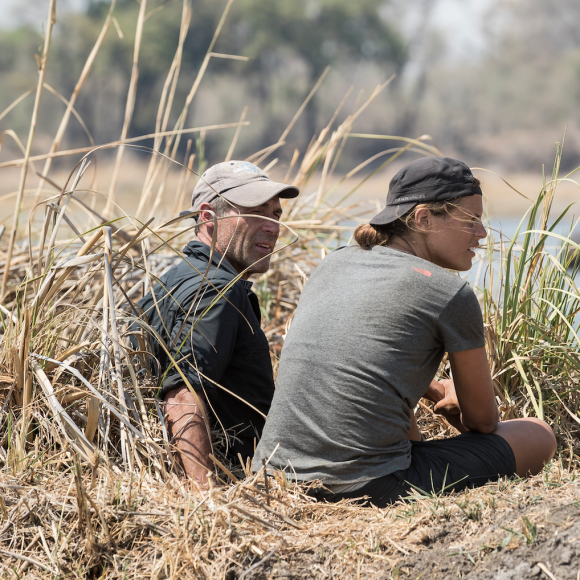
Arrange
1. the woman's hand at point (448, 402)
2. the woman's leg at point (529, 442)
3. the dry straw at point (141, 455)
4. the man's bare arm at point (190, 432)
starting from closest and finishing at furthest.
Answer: the dry straw at point (141, 455), the man's bare arm at point (190, 432), the woman's leg at point (529, 442), the woman's hand at point (448, 402)

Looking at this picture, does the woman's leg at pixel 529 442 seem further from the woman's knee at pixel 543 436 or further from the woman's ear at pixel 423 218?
the woman's ear at pixel 423 218

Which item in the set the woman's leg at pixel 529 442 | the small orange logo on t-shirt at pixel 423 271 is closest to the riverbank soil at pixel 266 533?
the woman's leg at pixel 529 442

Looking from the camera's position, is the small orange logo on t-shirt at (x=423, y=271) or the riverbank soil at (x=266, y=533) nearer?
the riverbank soil at (x=266, y=533)

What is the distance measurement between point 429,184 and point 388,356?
483 mm

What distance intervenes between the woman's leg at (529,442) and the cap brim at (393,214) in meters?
0.66

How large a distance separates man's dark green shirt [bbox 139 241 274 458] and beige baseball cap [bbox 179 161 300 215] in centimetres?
22

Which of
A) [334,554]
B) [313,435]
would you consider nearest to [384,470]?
[313,435]

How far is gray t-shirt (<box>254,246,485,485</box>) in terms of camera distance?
155cm

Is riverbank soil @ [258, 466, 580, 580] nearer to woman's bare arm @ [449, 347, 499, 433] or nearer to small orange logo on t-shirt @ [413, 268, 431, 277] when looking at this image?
woman's bare arm @ [449, 347, 499, 433]

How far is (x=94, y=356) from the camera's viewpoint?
6.10 feet

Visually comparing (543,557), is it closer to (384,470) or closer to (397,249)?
(384,470)

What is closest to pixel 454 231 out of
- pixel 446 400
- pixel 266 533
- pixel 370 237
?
pixel 370 237

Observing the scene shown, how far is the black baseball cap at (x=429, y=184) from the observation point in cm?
169

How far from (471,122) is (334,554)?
3627 centimetres
